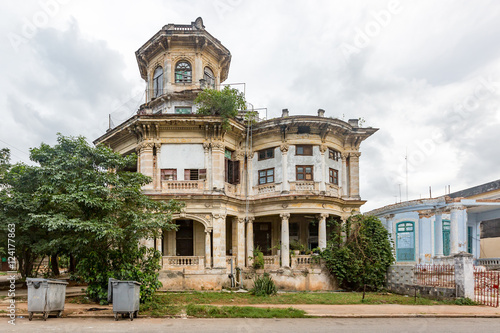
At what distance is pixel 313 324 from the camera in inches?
478

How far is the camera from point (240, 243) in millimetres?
24172

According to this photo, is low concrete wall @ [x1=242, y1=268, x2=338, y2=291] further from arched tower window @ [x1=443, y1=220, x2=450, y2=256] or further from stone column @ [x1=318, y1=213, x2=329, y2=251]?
arched tower window @ [x1=443, y1=220, x2=450, y2=256]

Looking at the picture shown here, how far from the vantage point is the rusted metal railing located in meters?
17.3

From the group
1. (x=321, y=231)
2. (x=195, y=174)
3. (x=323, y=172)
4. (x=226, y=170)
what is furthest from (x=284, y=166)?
(x=195, y=174)

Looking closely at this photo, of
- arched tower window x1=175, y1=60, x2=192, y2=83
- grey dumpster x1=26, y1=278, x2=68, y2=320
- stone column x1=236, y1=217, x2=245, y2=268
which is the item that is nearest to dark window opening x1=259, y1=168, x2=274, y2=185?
stone column x1=236, y1=217, x2=245, y2=268

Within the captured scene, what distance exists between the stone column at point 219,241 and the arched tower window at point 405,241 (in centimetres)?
1326

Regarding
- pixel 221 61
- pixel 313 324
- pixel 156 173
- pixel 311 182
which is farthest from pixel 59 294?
pixel 221 61

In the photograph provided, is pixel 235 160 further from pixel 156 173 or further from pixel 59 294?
pixel 59 294

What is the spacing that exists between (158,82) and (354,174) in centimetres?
1411

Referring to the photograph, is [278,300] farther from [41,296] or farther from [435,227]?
[435,227]

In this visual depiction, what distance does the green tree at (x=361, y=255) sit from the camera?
22.4 meters

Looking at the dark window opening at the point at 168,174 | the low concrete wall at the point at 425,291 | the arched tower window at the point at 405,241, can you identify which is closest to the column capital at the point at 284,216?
the dark window opening at the point at 168,174

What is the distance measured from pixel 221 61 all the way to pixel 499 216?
21265 millimetres

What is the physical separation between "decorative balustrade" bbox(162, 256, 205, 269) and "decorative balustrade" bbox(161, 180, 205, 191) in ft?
12.1
